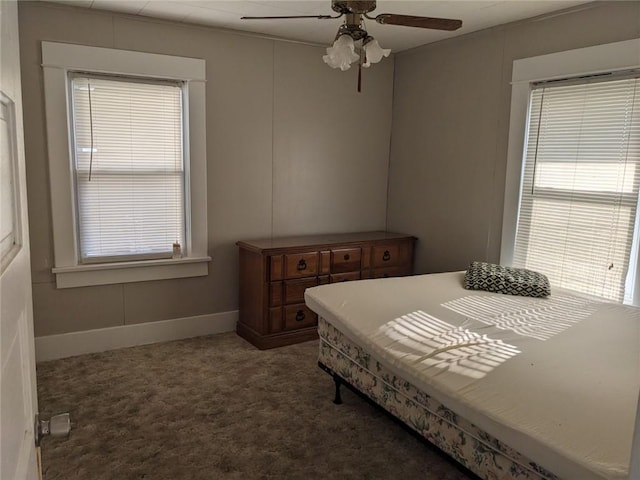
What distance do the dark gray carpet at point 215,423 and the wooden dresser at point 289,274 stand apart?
0.32 metres

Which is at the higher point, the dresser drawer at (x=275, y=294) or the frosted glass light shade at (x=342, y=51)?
the frosted glass light shade at (x=342, y=51)

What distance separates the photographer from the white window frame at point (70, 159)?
3.29 m

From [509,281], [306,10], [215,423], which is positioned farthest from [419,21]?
[215,423]

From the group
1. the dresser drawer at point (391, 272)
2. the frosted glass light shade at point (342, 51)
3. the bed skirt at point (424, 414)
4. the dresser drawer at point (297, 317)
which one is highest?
the frosted glass light shade at point (342, 51)

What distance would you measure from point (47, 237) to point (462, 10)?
323 cm

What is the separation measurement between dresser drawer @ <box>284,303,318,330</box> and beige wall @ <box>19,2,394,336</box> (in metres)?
0.57

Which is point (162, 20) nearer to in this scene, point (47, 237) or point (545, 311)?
point (47, 237)

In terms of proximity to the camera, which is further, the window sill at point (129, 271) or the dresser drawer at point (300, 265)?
the dresser drawer at point (300, 265)

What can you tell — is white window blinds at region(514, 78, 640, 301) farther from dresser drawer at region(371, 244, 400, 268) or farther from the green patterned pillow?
dresser drawer at region(371, 244, 400, 268)

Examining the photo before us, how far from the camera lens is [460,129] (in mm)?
3998

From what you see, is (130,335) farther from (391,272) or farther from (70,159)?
(391,272)

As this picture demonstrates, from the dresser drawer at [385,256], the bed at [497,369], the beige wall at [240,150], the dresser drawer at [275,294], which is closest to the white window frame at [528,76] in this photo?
the bed at [497,369]

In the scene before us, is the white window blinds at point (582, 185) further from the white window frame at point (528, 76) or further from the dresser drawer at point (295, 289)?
the dresser drawer at point (295, 289)

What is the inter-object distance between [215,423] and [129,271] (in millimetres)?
1520
